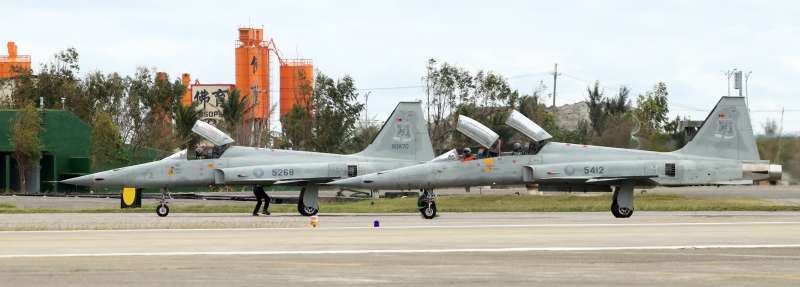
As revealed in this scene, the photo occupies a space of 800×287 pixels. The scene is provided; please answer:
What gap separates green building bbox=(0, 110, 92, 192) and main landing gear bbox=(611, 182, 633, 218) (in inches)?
1550

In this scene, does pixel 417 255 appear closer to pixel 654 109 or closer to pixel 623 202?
pixel 623 202

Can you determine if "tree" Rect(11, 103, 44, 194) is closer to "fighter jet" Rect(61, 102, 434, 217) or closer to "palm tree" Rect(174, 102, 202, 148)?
"palm tree" Rect(174, 102, 202, 148)

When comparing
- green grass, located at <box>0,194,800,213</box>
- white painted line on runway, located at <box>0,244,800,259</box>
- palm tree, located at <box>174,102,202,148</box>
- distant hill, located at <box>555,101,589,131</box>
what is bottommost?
green grass, located at <box>0,194,800,213</box>

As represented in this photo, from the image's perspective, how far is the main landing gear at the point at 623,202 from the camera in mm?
33438

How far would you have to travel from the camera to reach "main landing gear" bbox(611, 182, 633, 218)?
3344cm

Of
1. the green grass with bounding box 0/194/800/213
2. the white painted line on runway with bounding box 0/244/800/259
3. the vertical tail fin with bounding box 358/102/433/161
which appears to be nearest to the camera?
the white painted line on runway with bounding box 0/244/800/259

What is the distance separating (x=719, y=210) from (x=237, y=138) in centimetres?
4763

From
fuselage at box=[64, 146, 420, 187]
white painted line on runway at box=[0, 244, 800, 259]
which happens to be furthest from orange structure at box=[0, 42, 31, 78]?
white painted line on runway at box=[0, 244, 800, 259]

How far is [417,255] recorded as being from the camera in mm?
18641

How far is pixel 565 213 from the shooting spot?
36.0 meters

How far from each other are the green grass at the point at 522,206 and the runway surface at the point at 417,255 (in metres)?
11.1

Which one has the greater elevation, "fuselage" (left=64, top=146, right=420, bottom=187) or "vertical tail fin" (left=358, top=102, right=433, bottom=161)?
"vertical tail fin" (left=358, top=102, right=433, bottom=161)

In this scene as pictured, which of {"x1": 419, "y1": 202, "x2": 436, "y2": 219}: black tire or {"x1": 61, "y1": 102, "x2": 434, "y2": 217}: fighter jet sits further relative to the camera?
{"x1": 61, "y1": 102, "x2": 434, "y2": 217}: fighter jet

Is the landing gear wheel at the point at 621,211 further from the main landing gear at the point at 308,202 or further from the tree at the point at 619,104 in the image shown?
the tree at the point at 619,104
